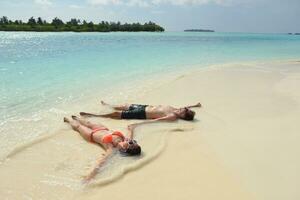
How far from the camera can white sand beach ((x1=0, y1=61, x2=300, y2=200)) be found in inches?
212

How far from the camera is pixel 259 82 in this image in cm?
1505

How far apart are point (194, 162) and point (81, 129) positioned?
2.71m

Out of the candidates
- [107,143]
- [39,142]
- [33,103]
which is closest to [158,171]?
[107,143]

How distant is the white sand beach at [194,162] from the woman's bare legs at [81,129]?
17 centimetres

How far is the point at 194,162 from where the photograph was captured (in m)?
6.46

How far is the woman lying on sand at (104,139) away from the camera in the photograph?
641 cm

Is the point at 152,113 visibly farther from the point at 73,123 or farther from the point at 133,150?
the point at 133,150

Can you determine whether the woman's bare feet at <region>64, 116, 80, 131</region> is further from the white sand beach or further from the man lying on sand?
the man lying on sand

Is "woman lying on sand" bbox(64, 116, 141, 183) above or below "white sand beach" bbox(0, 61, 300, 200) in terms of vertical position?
above

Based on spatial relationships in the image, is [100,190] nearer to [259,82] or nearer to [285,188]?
[285,188]

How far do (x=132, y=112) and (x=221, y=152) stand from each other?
299cm

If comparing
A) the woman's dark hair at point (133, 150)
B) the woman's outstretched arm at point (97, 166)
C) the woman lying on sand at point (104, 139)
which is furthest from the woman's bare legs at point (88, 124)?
the woman's dark hair at point (133, 150)

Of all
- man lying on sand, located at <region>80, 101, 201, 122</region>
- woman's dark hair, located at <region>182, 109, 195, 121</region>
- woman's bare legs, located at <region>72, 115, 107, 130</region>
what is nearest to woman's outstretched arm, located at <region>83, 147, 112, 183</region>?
woman's bare legs, located at <region>72, 115, 107, 130</region>

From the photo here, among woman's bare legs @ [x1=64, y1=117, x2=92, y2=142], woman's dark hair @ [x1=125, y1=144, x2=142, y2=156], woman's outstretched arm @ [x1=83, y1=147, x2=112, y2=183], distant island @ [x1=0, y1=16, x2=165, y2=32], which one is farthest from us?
distant island @ [x1=0, y1=16, x2=165, y2=32]
